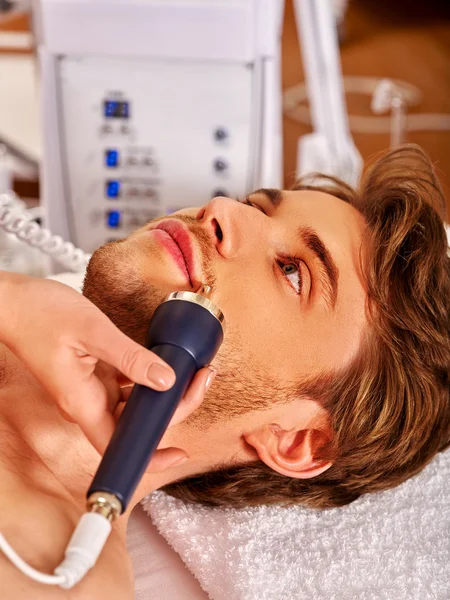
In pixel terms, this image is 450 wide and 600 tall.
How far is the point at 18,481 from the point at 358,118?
8.18 feet

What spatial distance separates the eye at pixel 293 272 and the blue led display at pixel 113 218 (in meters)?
0.69

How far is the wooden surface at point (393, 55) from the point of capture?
10.1 ft

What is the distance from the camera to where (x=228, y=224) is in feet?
3.76

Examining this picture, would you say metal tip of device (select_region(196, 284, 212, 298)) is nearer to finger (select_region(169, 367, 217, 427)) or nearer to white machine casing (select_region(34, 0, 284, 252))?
finger (select_region(169, 367, 217, 427))

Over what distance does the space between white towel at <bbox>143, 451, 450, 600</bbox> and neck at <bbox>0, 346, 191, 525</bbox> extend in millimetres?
126

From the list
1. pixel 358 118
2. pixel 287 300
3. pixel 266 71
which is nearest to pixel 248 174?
pixel 266 71

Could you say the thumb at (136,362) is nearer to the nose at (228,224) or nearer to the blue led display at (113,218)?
the nose at (228,224)

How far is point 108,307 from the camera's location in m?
1.13

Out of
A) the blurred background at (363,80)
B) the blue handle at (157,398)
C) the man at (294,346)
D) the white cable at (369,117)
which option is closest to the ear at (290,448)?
the man at (294,346)

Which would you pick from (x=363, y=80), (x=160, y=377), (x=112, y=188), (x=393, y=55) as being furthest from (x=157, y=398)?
(x=393, y=55)

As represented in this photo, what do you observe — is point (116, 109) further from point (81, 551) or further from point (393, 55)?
point (393, 55)

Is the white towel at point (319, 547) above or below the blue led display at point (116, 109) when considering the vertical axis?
below

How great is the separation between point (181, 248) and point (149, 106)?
63 cm

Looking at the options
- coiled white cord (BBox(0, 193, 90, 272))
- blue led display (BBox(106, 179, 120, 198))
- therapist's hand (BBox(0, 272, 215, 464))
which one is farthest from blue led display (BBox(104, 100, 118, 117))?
therapist's hand (BBox(0, 272, 215, 464))
